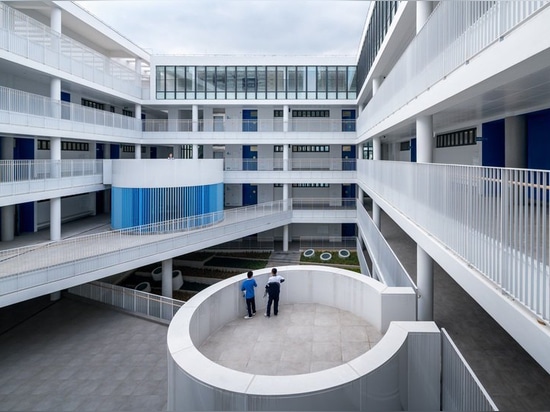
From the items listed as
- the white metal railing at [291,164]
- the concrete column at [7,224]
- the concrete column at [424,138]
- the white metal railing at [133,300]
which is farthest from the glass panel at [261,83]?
the concrete column at [424,138]

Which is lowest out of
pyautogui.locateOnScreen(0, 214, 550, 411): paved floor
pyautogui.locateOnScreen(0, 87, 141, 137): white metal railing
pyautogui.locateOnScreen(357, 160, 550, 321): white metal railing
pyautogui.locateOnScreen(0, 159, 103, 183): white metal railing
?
pyautogui.locateOnScreen(0, 214, 550, 411): paved floor

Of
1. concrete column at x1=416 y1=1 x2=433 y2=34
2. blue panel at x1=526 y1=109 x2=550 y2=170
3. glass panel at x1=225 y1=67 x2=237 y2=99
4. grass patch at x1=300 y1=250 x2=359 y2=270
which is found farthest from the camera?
glass panel at x1=225 y1=67 x2=237 y2=99

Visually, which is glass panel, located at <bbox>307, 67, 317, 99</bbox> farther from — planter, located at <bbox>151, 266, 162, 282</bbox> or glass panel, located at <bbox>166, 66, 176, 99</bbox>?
planter, located at <bbox>151, 266, 162, 282</bbox>

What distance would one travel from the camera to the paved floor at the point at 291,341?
7801mm

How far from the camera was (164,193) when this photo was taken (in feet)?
76.5

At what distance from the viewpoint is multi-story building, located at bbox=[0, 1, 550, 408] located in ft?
16.0

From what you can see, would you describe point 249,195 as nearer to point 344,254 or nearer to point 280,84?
point 280,84

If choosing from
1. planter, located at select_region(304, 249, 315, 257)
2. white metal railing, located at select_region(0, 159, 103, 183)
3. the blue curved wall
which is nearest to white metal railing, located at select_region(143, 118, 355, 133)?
white metal railing, located at select_region(0, 159, 103, 183)

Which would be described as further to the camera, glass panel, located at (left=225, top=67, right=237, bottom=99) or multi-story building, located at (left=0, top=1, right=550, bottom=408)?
glass panel, located at (left=225, top=67, right=237, bottom=99)

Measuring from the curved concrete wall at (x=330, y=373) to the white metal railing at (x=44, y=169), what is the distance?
44.4 feet

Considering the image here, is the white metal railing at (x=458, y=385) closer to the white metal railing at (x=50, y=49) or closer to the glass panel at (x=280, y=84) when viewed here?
the white metal railing at (x=50, y=49)

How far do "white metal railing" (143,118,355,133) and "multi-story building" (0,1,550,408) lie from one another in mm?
197

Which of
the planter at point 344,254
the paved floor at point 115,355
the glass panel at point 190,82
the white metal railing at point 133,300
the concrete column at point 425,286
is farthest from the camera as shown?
the glass panel at point 190,82

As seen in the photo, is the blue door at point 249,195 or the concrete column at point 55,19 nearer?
the concrete column at point 55,19
